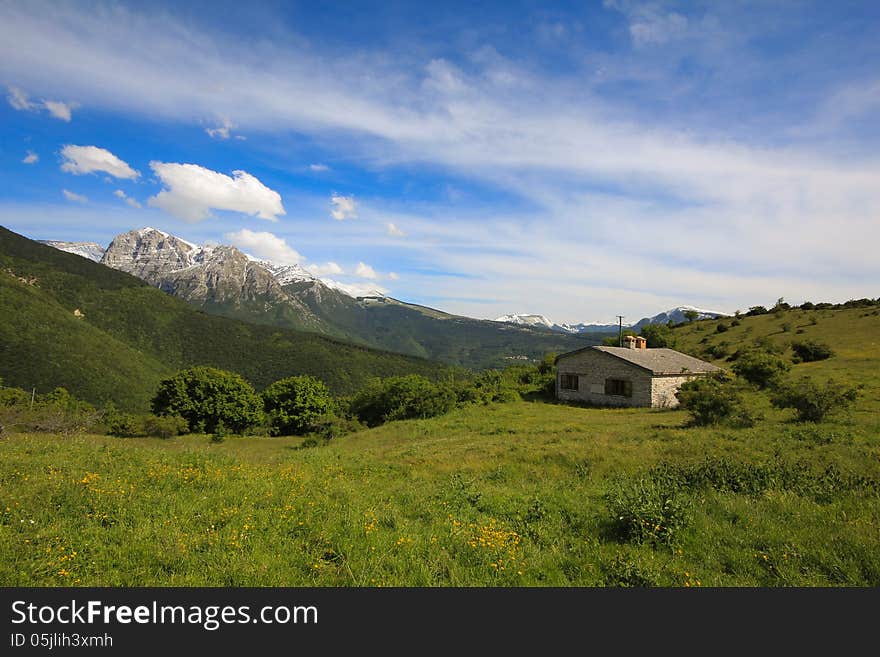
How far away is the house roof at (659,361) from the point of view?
120ft

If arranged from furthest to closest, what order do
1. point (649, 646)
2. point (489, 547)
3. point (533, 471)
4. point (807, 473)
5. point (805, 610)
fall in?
point (533, 471) → point (807, 473) → point (489, 547) → point (805, 610) → point (649, 646)

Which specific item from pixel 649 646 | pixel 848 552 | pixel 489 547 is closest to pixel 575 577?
pixel 489 547

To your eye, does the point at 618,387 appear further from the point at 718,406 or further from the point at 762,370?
the point at 718,406

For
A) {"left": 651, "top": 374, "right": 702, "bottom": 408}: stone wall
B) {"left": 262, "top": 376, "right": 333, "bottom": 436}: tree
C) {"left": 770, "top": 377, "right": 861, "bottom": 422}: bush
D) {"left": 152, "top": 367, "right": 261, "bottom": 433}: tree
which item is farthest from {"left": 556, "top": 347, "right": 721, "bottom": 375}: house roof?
{"left": 152, "top": 367, "right": 261, "bottom": 433}: tree

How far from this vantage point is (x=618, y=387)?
37844mm

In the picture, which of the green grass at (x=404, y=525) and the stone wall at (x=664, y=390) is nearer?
the green grass at (x=404, y=525)

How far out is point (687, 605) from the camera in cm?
473

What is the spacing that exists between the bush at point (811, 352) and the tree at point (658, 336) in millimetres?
19692

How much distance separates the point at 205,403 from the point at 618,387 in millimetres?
48210

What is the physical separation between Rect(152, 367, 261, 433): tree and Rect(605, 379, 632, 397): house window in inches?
1657

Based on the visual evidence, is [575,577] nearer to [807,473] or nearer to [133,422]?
[807,473]

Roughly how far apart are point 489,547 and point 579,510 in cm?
317

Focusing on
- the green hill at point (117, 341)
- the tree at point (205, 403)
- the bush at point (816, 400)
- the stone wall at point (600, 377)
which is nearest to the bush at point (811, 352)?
the stone wall at point (600, 377)

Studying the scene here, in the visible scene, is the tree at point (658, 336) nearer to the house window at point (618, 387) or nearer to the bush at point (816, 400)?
the house window at point (618, 387)
